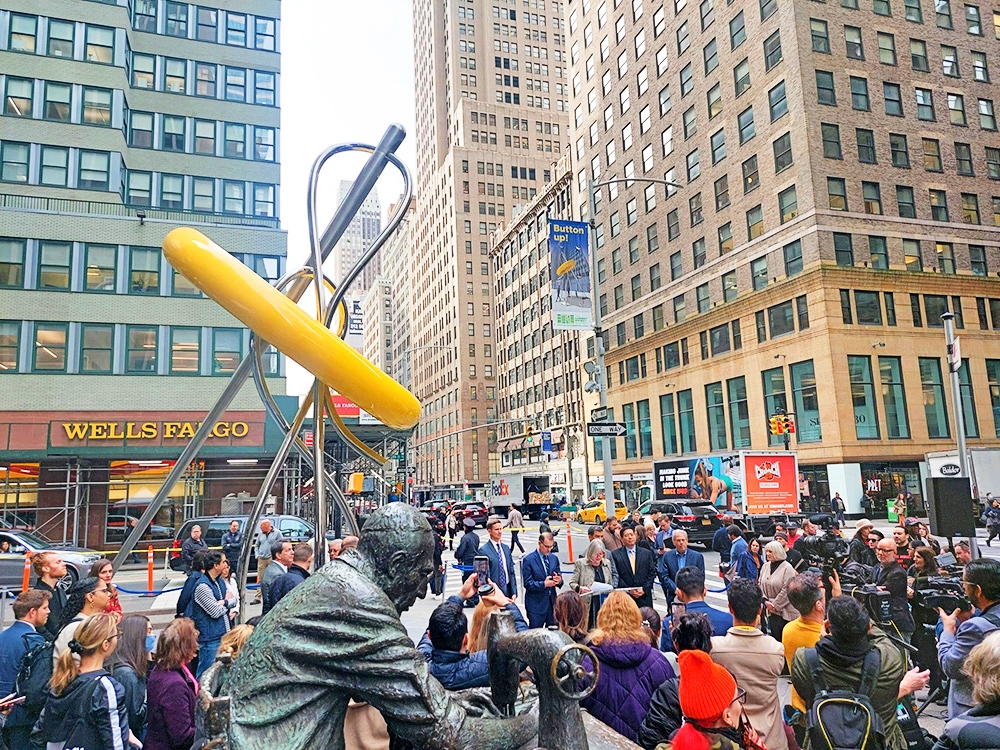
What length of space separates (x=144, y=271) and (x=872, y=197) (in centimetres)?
3871

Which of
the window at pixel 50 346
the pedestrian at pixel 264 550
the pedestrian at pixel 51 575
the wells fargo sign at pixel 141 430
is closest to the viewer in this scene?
the pedestrian at pixel 51 575

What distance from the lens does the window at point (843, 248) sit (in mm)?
39781

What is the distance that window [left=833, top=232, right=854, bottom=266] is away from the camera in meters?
39.8

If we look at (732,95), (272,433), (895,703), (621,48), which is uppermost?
(621,48)

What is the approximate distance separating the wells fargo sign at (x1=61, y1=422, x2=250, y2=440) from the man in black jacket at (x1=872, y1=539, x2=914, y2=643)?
23820mm

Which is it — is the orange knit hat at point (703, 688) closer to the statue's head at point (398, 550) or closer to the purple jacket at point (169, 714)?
the statue's head at point (398, 550)

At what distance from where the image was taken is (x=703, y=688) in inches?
122

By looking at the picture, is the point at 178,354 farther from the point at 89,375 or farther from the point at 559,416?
the point at 559,416

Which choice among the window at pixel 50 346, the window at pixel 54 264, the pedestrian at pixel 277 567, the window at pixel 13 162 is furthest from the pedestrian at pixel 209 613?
the window at pixel 13 162

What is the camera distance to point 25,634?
16.9 ft

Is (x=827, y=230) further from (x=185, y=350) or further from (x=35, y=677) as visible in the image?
(x=35, y=677)

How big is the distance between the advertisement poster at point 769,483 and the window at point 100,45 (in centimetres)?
3207

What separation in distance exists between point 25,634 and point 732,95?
49.5m

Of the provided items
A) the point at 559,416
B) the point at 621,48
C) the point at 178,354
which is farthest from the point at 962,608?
the point at 559,416
